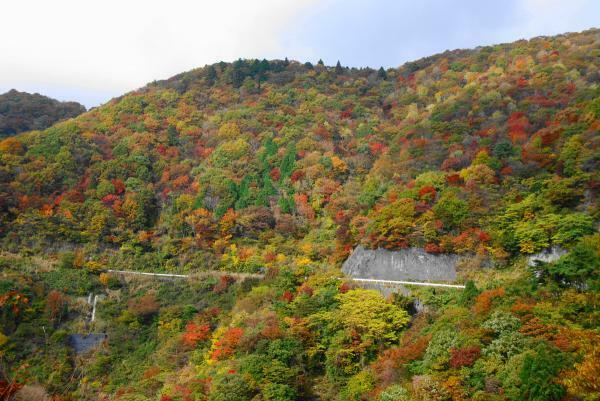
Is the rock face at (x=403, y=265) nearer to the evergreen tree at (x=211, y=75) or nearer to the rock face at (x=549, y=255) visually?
the rock face at (x=549, y=255)

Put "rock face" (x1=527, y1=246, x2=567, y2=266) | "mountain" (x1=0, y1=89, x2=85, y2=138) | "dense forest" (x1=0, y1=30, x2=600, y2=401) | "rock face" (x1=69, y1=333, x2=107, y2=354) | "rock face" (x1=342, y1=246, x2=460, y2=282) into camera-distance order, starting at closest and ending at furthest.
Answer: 1. "dense forest" (x1=0, y1=30, x2=600, y2=401)
2. "rock face" (x1=527, y1=246, x2=567, y2=266)
3. "rock face" (x1=342, y1=246, x2=460, y2=282)
4. "rock face" (x1=69, y1=333, x2=107, y2=354)
5. "mountain" (x1=0, y1=89, x2=85, y2=138)

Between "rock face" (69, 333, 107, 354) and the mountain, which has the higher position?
the mountain

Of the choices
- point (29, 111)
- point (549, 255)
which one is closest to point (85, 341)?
point (549, 255)

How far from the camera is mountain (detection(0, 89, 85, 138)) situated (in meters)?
64.1

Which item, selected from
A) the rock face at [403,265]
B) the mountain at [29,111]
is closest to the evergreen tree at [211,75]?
the mountain at [29,111]

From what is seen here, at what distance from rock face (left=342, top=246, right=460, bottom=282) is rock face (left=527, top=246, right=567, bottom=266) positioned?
414 cm

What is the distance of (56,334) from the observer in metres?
32.6

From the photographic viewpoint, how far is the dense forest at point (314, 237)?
2059cm

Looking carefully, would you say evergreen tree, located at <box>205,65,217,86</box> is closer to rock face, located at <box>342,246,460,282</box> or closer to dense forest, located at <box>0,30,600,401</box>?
dense forest, located at <box>0,30,600,401</box>

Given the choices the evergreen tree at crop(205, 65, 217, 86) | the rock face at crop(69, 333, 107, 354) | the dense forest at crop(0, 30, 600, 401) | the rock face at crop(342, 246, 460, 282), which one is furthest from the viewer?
the evergreen tree at crop(205, 65, 217, 86)

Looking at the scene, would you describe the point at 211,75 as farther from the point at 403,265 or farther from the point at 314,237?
the point at 403,265

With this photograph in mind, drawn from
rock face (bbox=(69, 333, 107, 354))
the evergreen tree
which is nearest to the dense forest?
rock face (bbox=(69, 333, 107, 354))

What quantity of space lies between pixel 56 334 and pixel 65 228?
474 inches

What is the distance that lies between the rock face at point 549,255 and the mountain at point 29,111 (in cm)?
6115
